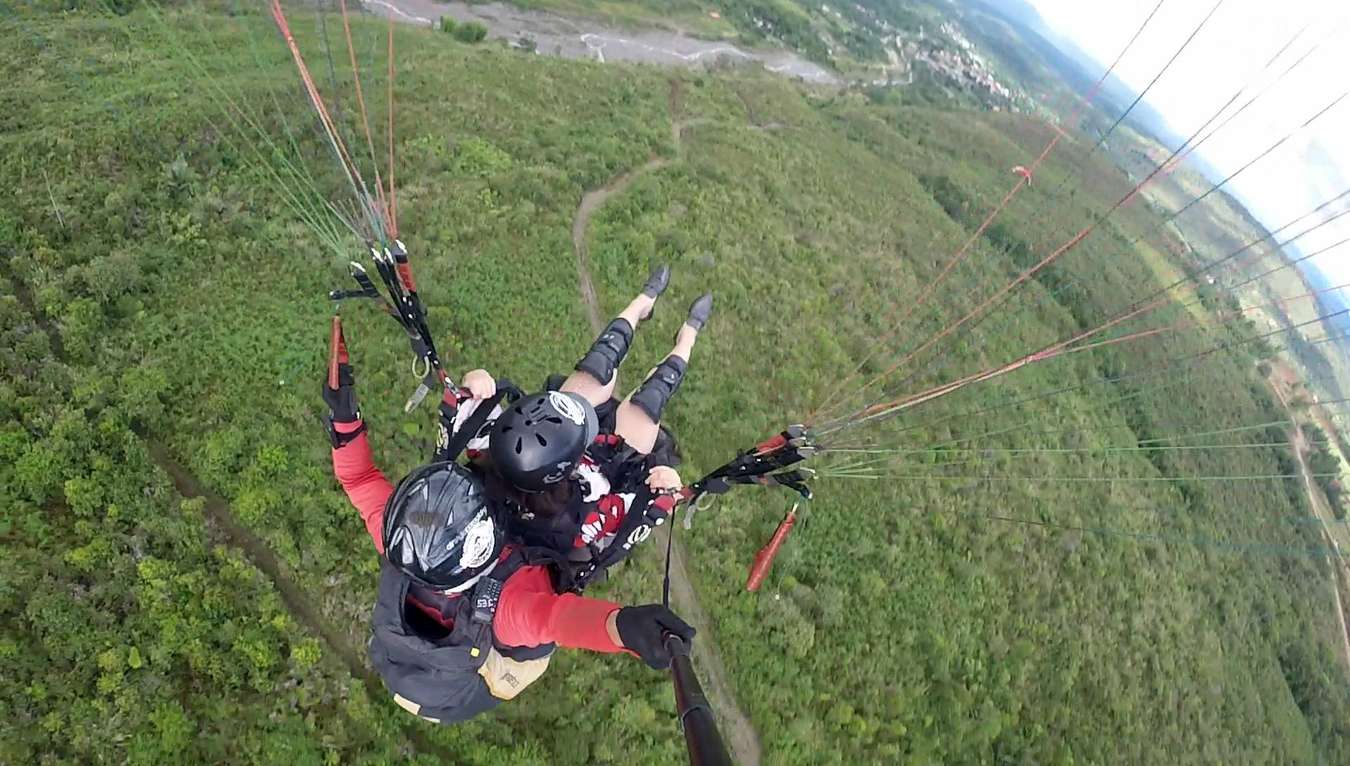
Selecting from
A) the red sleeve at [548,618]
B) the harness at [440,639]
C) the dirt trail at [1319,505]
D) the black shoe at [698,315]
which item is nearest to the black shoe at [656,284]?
the black shoe at [698,315]

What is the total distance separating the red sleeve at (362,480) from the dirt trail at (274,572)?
4.41 metres

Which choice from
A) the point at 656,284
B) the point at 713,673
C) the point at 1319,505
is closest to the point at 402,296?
the point at 656,284

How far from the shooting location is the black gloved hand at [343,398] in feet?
13.4

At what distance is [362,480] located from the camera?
14.1 ft

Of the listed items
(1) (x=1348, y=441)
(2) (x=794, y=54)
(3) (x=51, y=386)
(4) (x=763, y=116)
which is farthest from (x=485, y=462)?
(2) (x=794, y=54)

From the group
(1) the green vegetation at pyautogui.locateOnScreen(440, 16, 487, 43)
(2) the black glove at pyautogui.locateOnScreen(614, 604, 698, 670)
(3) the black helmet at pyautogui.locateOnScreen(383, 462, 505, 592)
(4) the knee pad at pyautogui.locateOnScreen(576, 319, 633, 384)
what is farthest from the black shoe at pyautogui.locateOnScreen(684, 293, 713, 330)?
(1) the green vegetation at pyautogui.locateOnScreen(440, 16, 487, 43)

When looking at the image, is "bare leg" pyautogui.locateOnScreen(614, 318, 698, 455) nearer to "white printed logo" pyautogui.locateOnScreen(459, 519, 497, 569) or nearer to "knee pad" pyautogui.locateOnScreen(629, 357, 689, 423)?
"knee pad" pyautogui.locateOnScreen(629, 357, 689, 423)

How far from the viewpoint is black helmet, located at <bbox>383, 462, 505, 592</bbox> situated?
334 centimetres

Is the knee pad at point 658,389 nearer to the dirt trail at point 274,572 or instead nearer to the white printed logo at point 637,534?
the white printed logo at point 637,534

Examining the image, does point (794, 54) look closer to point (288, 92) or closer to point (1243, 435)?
point (1243, 435)

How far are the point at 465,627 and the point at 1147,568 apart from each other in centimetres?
1787

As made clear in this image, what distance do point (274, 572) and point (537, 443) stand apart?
561cm

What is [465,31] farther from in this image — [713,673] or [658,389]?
[713,673]

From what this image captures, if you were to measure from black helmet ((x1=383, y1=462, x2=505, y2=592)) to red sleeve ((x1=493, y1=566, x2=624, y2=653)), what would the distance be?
0.35 metres
